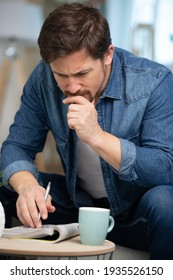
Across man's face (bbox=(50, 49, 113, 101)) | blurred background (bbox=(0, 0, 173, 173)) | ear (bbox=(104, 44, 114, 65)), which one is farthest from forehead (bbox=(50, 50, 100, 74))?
blurred background (bbox=(0, 0, 173, 173))

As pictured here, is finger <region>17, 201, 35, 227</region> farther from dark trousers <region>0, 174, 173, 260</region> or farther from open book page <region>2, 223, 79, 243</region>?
dark trousers <region>0, 174, 173, 260</region>

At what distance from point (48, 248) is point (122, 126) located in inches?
22.2

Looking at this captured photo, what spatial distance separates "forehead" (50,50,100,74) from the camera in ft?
4.84

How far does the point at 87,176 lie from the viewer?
176 centimetres

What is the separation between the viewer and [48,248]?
46.0 inches

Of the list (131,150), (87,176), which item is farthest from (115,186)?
(131,150)

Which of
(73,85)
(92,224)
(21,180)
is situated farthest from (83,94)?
(92,224)

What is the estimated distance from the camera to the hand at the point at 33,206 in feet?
4.47

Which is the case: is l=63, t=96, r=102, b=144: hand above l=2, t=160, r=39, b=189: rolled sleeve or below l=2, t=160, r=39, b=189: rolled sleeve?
above

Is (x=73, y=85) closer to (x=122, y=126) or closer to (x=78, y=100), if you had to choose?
(x=78, y=100)

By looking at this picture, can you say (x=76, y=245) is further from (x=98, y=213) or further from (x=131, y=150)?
(x=131, y=150)

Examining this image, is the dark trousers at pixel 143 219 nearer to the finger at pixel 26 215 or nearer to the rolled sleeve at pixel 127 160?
the rolled sleeve at pixel 127 160

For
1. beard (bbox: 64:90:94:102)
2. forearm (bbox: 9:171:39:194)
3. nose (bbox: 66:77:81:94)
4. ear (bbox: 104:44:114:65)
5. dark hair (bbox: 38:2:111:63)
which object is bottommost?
forearm (bbox: 9:171:39:194)

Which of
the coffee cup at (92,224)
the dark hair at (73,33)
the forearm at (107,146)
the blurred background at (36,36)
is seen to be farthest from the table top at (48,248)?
the blurred background at (36,36)
